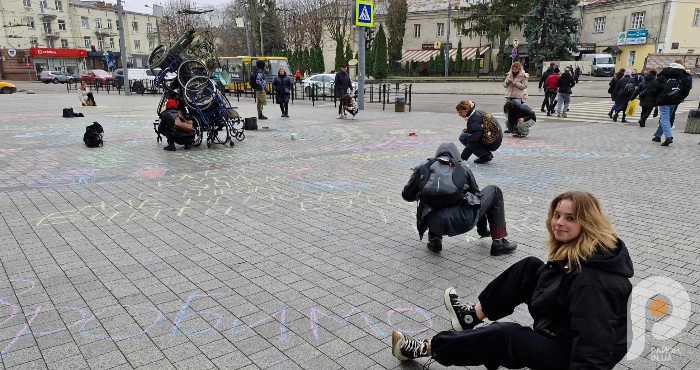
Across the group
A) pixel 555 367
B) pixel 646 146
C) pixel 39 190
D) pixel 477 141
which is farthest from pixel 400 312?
pixel 646 146

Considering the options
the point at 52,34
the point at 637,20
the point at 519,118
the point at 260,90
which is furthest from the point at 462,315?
the point at 52,34

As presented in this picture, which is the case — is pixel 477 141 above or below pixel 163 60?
below

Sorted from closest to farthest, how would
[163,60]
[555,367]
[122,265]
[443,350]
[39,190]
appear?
1. [555,367]
2. [443,350]
3. [122,265]
4. [39,190]
5. [163,60]

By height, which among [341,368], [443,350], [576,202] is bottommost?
[341,368]

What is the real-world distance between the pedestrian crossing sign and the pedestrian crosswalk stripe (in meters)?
7.45

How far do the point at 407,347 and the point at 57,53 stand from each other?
69.9 metres

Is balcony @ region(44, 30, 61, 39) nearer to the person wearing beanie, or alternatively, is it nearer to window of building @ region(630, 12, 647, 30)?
the person wearing beanie

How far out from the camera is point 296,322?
372 cm

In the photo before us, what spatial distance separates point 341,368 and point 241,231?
9.58 ft

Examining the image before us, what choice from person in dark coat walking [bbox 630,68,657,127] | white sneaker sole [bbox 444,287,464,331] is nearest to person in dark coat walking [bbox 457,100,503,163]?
white sneaker sole [bbox 444,287,464,331]

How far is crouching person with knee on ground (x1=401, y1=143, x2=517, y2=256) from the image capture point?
458 cm

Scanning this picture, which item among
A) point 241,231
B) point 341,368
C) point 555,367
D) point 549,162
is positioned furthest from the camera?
point 549,162

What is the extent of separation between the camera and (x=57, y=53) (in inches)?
2378

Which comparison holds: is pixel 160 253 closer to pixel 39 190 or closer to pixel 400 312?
pixel 400 312
